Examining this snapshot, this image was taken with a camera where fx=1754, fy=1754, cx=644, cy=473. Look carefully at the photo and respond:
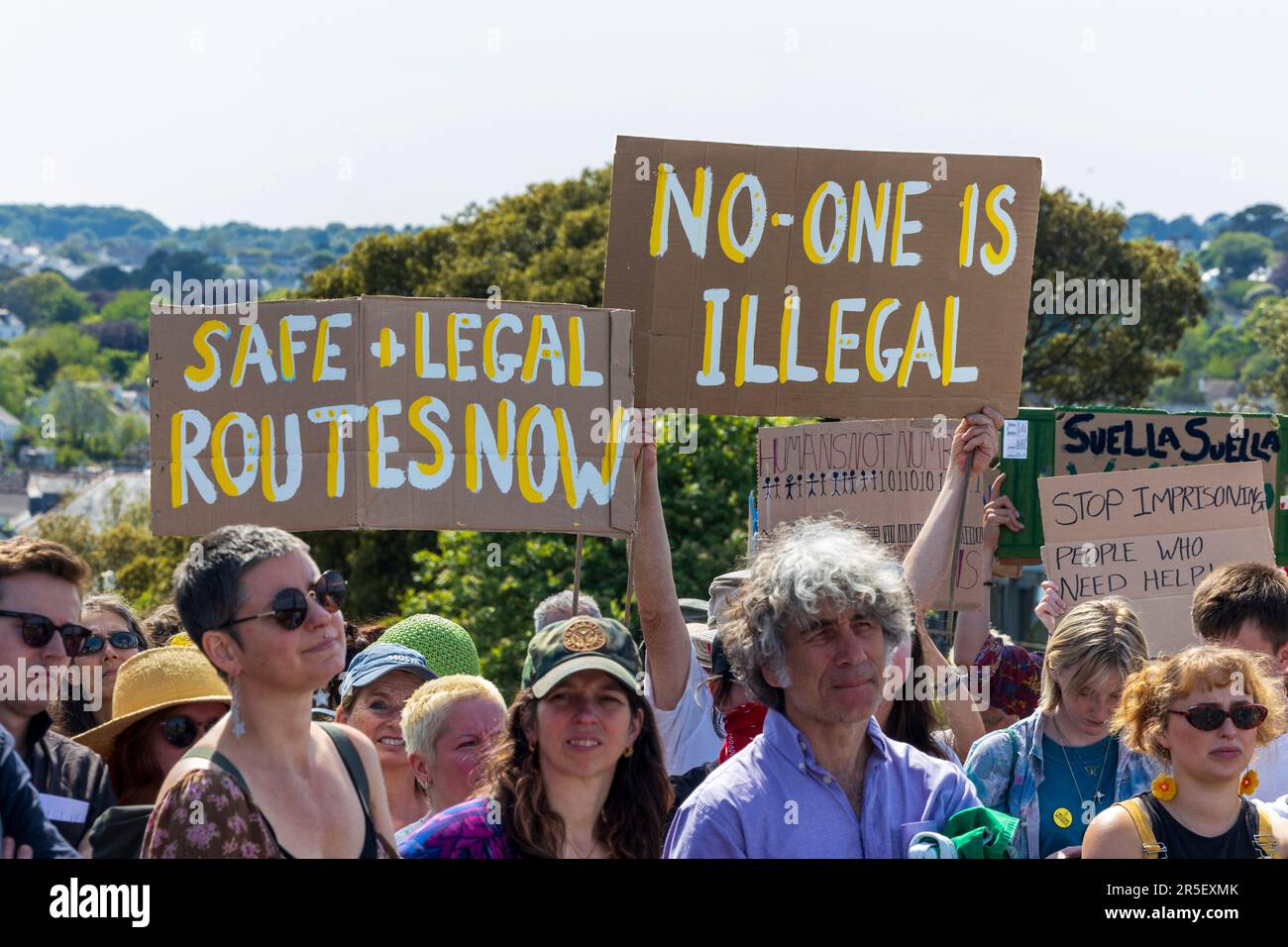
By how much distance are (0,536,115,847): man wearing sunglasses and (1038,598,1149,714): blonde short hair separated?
7.70 feet

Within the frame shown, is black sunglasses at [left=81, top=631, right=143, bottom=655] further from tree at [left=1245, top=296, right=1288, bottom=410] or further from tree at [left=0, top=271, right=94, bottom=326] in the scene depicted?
tree at [left=0, top=271, right=94, bottom=326]

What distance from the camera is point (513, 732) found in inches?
144

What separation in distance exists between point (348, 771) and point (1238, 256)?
201 m

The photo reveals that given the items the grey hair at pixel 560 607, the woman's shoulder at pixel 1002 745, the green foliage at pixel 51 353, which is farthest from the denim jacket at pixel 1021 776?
the green foliage at pixel 51 353

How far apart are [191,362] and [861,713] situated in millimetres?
2582

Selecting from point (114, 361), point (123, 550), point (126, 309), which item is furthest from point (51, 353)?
point (123, 550)

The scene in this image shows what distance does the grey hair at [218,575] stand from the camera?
3252 mm

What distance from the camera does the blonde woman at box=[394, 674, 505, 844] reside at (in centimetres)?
430

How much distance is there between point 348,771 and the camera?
3334 millimetres

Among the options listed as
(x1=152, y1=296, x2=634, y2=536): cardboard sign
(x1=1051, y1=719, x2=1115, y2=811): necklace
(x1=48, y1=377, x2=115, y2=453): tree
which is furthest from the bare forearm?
(x1=48, y1=377, x2=115, y2=453): tree

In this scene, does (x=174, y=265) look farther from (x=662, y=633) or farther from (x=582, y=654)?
(x=582, y=654)
